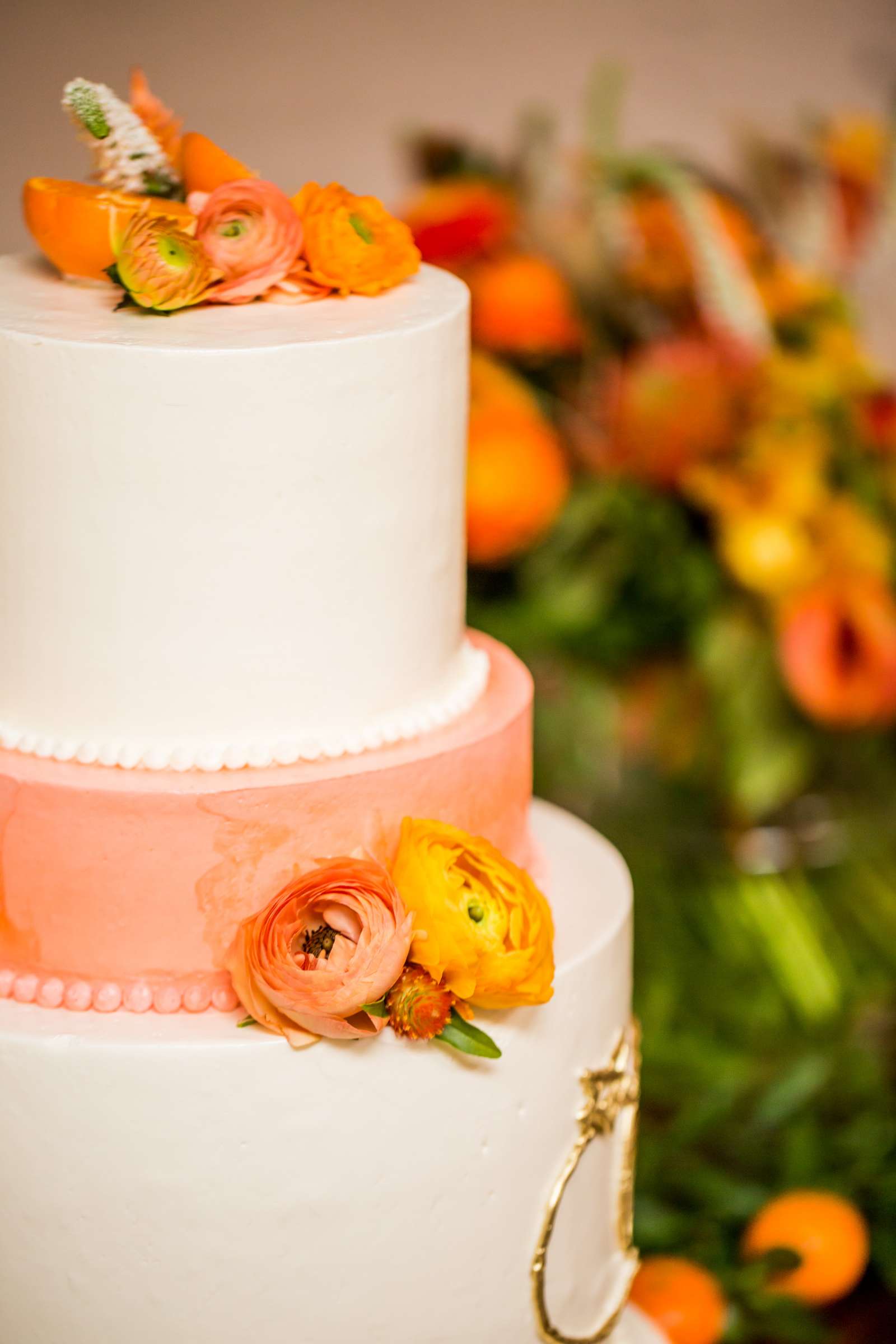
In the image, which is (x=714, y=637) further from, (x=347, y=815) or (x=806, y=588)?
(x=347, y=815)

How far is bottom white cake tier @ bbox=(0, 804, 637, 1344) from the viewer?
1275 millimetres

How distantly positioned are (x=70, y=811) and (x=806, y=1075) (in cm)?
143

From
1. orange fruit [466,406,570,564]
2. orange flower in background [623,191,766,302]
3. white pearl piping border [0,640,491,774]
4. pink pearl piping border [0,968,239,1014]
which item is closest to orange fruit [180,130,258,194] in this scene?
white pearl piping border [0,640,491,774]

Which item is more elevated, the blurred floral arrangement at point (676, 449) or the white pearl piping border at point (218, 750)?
the white pearl piping border at point (218, 750)

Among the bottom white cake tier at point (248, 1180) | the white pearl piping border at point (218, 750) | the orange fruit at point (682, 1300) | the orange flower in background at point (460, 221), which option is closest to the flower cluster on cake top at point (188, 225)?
the white pearl piping border at point (218, 750)

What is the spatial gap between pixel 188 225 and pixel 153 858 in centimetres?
55

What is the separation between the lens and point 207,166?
1.43 meters

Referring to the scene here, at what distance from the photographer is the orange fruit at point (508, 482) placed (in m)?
2.47

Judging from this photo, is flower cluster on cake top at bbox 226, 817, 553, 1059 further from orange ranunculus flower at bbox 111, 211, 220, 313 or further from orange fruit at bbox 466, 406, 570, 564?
orange fruit at bbox 466, 406, 570, 564

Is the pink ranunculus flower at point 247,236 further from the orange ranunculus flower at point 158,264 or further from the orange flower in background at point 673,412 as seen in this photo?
the orange flower in background at point 673,412

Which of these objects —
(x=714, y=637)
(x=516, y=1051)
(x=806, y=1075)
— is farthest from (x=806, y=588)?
(x=516, y=1051)

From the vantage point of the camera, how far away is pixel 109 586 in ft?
4.19

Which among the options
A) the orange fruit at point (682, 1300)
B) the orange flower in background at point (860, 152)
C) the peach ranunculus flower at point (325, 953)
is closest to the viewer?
the peach ranunculus flower at point (325, 953)

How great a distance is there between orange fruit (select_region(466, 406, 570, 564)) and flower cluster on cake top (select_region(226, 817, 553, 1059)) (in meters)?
1.19
